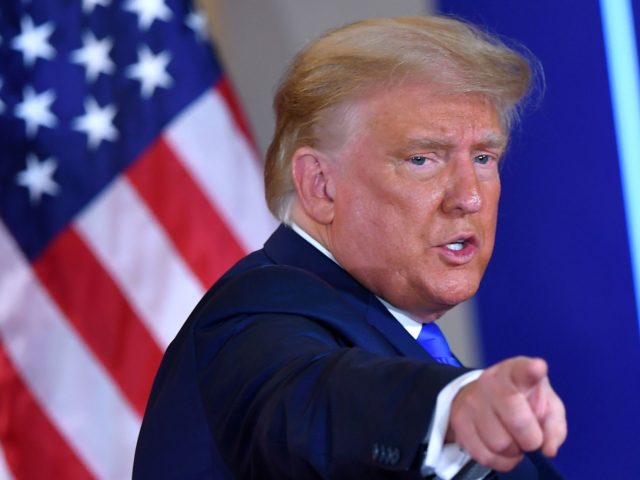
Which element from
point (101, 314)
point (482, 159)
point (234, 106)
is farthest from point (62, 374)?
point (482, 159)

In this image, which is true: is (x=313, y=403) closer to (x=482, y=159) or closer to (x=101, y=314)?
A: (x=482, y=159)

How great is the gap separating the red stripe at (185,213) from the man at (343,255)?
826mm

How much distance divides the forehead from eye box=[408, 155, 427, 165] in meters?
0.02

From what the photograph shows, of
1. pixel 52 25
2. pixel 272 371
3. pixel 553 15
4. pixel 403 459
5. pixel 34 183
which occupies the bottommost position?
pixel 403 459

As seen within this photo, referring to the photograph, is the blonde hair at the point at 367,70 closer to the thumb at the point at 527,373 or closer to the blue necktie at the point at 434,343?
the blue necktie at the point at 434,343

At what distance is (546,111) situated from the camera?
7.54ft

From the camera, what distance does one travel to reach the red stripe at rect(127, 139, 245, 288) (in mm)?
2303

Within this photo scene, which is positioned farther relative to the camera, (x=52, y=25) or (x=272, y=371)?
(x=52, y=25)

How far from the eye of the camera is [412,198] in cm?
138

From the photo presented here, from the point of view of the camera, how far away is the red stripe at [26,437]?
2.22 meters

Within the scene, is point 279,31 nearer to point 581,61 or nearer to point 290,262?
point 581,61

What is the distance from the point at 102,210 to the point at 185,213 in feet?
0.52

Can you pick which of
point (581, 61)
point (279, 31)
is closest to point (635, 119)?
point (581, 61)

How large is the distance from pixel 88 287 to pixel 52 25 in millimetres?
503
